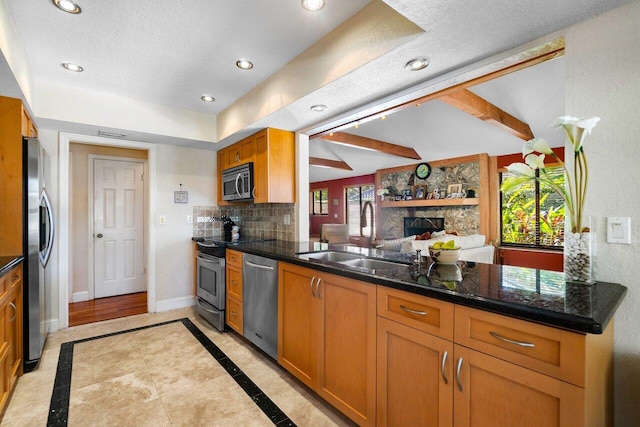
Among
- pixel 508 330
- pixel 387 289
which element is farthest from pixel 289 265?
pixel 508 330

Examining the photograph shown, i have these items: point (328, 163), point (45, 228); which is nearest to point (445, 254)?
point (45, 228)

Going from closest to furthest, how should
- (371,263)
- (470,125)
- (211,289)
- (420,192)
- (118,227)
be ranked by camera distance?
(371,263) < (211,289) < (118,227) < (470,125) < (420,192)

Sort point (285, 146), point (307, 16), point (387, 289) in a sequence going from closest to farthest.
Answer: point (387, 289) < point (307, 16) < point (285, 146)

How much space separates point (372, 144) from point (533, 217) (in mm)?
3107

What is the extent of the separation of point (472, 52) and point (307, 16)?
97 centimetres

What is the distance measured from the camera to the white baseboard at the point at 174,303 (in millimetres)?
3699

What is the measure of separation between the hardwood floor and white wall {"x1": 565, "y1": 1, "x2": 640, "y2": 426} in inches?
167

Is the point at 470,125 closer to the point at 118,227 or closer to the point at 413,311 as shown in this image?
the point at 413,311

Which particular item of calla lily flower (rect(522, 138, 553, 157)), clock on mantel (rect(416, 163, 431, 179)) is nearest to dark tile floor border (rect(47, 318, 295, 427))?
calla lily flower (rect(522, 138, 553, 157))

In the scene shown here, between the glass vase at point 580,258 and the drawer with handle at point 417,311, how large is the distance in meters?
0.62

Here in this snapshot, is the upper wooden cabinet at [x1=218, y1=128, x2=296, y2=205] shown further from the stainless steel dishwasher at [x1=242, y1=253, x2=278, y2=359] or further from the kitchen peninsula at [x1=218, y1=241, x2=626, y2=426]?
the kitchen peninsula at [x1=218, y1=241, x2=626, y2=426]

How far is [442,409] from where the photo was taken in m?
1.23

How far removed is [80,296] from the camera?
4.11 m

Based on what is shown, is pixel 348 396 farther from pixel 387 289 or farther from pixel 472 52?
pixel 472 52
